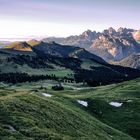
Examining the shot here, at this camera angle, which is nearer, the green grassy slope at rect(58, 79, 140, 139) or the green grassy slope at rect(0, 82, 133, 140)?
the green grassy slope at rect(0, 82, 133, 140)

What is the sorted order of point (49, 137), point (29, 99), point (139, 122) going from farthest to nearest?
1. point (139, 122)
2. point (29, 99)
3. point (49, 137)

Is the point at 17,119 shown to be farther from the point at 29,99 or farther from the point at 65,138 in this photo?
the point at 29,99

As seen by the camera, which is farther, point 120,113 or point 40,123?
point 120,113

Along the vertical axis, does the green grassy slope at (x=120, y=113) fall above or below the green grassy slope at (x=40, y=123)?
below

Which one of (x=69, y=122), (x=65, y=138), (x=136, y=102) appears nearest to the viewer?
(x=65, y=138)

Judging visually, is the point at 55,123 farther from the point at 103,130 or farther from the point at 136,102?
the point at 136,102

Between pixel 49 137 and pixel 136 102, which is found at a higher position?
pixel 49 137

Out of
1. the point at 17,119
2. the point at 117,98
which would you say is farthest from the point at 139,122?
the point at 17,119

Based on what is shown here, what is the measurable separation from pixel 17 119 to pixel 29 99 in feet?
55.2

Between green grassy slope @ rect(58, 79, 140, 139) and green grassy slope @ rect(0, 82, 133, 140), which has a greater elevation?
green grassy slope @ rect(0, 82, 133, 140)

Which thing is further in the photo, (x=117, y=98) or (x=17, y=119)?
(x=117, y=98)

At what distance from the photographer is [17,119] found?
4841cm

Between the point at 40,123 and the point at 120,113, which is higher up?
the point at 40,123

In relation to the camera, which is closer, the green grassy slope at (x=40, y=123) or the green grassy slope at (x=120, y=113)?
the green grassy slope at (x=40, y=123)
